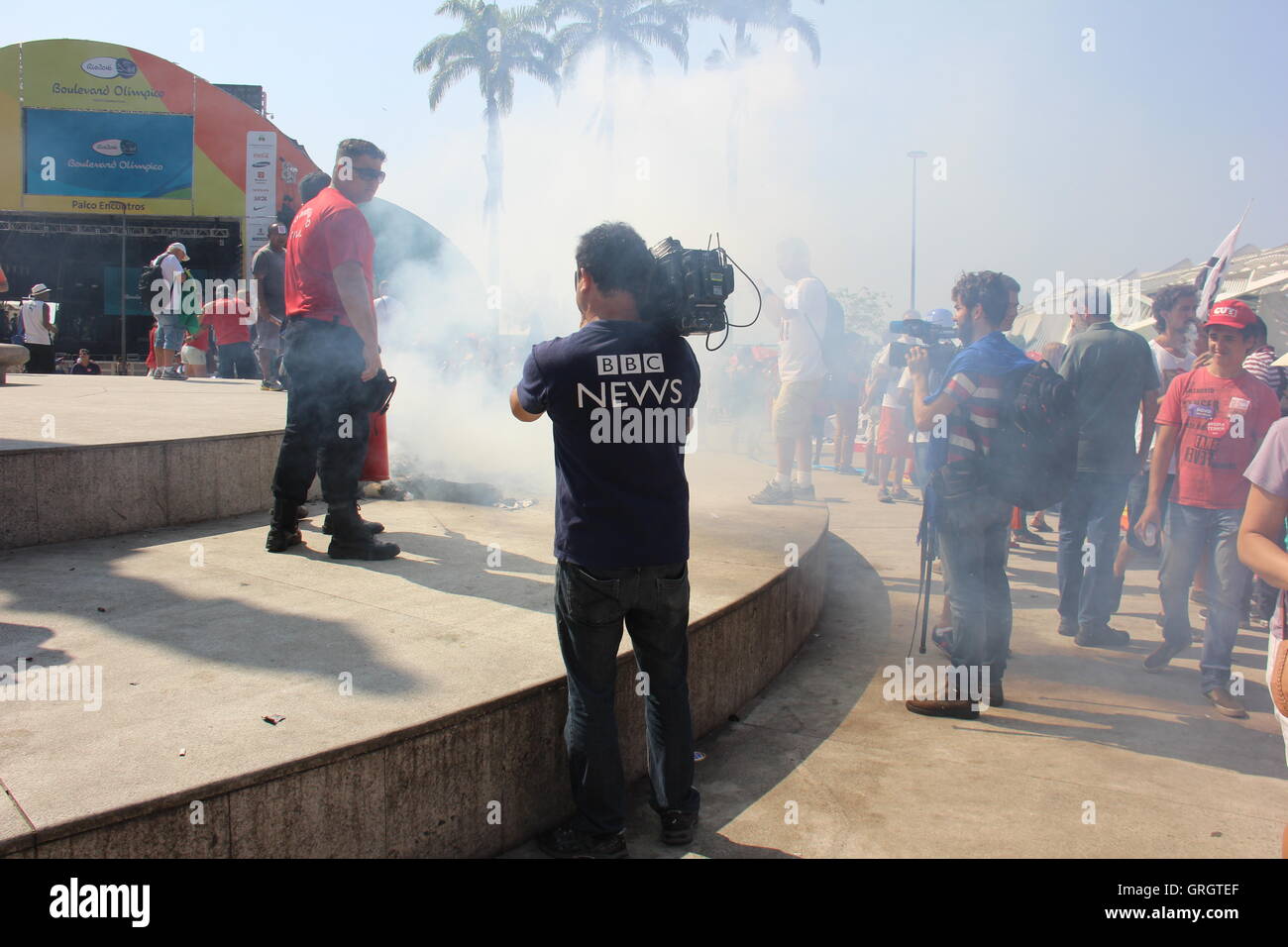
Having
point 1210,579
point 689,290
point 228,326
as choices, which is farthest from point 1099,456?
point 228,326

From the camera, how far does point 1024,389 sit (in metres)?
3.82

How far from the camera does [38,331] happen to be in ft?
42.1

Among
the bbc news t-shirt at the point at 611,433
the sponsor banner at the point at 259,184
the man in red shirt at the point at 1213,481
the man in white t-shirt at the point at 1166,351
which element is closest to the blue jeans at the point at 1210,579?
the man in red shirt at the point at 1213,481

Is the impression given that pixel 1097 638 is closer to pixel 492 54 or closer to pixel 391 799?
pixel 391 799

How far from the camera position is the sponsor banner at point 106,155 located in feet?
56.7

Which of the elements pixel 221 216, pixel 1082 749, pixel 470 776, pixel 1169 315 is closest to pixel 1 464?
pixel 470 776

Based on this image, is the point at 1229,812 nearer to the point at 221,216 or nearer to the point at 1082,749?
the point at 1082,749

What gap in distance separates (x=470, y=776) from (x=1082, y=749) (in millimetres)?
2466

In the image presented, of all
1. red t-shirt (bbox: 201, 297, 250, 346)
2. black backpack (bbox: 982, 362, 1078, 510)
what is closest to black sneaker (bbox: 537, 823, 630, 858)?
black backpack (bbox: 982, 362, 1078, 510)

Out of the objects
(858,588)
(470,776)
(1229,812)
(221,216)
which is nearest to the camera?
(470,776)

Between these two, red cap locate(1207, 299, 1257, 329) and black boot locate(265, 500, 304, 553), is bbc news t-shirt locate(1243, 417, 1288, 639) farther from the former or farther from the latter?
black boot locate(265, 500, 304, 553)

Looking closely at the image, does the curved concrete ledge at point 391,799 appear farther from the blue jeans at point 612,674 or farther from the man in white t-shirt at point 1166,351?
the man in white t-shirt at point 1166,351

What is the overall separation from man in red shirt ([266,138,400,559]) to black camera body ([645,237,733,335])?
1.85 m

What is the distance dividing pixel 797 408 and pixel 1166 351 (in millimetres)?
2582
